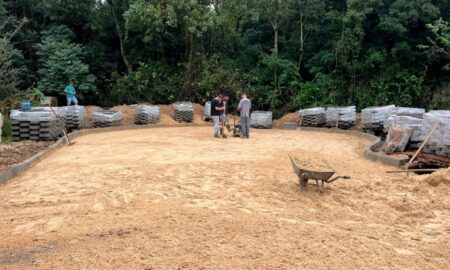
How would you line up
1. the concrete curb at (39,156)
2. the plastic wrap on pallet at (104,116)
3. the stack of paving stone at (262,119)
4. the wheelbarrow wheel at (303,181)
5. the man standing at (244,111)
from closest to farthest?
1. the wheelbarrow wheel at (303,181)
2. the concrete curb at (39,156)
3. the man standing at (244,111)
4. the plastic wrap on pallet at (104,116)
5. the stack of paving stone at (262,119)

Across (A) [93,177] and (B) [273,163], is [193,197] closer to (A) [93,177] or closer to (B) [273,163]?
(A) [93,177]

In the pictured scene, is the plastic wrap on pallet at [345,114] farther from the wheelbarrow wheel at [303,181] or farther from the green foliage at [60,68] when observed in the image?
the green foliage at [60,68]

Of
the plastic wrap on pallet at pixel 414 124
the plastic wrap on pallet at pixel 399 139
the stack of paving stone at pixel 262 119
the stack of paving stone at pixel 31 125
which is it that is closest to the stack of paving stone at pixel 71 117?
the stack of paving stone at pixel 31 125

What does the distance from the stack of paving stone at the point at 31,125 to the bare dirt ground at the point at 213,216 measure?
3892mm

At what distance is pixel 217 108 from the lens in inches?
637

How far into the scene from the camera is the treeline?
23.7 metres

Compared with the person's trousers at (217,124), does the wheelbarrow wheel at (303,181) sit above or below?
below

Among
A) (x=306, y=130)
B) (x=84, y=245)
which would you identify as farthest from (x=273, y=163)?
(x=306, y=130)

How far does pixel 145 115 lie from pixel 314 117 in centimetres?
775

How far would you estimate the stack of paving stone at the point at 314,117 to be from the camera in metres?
20.9

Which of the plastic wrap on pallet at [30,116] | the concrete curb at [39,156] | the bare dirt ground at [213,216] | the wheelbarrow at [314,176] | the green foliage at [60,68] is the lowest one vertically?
the bare dirt ground at [213,216]

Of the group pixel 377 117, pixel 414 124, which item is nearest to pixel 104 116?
pixel 377 117

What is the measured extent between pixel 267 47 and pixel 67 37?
39.0 feet

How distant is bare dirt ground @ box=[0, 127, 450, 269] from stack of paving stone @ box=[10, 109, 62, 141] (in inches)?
153
